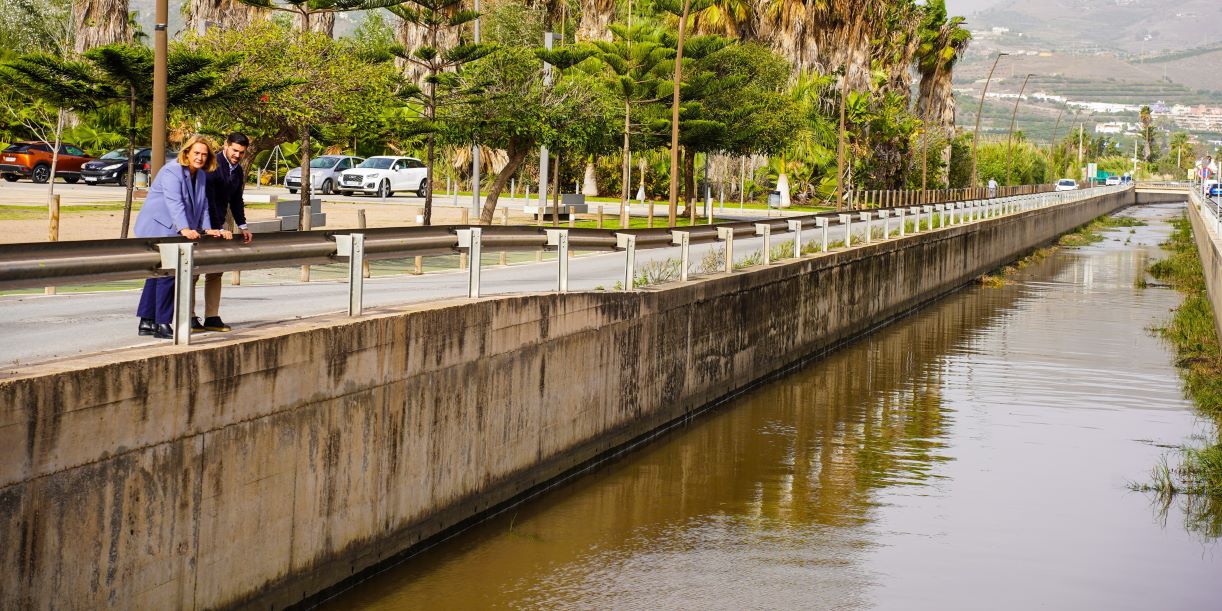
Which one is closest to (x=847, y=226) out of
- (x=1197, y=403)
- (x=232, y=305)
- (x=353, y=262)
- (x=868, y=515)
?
(x=1197, y=403)

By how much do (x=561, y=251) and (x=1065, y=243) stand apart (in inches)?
2299

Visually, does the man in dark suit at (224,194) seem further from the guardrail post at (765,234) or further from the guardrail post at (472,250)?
the guardrail post at (765,234)

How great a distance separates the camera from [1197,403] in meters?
22.6

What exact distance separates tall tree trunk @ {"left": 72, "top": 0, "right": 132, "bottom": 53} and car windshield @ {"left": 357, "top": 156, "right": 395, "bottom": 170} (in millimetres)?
11052

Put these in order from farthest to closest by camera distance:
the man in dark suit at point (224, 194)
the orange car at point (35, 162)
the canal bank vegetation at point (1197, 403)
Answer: the orange car at point (35, 162) → the canal bank vegetation at point (1197, 403) → the man in dark suit at point (224, 194)

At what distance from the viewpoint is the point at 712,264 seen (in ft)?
72.4

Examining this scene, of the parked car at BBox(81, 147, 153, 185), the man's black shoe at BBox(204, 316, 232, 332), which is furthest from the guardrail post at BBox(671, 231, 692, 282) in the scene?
the parked car at BBox(81, 147, 153, 185)

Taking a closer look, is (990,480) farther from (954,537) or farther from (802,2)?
(802,2)

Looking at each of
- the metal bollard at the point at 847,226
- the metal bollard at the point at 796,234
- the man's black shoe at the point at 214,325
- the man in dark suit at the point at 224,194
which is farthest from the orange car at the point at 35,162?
the man's black shoe at the point at 214,325

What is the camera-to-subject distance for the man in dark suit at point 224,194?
1059cm

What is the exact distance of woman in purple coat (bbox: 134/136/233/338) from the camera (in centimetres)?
1039

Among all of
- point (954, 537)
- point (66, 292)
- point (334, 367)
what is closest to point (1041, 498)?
point (954, 537)

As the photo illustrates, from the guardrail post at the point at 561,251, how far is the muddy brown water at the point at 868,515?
79.9 inches

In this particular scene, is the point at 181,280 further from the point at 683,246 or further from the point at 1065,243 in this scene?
the point at 1065,243
